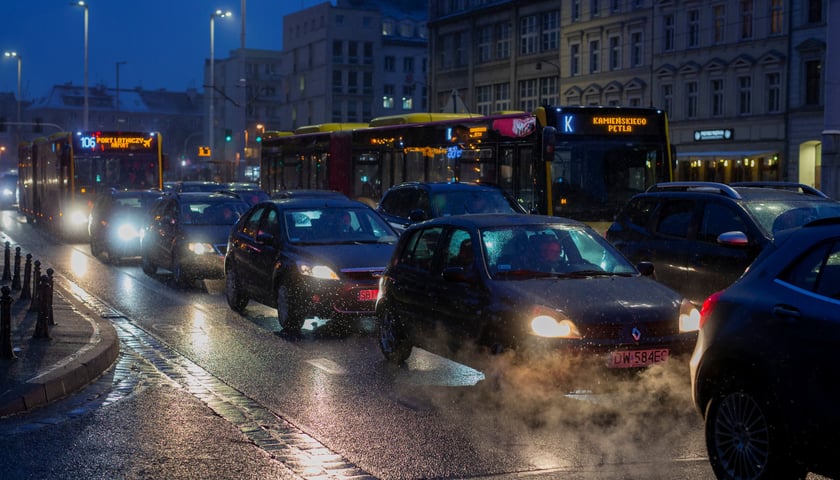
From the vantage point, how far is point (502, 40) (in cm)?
7625

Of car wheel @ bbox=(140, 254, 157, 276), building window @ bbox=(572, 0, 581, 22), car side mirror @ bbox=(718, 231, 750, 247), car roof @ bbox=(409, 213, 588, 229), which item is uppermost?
building window @ bbox=(572, 0, 581, 22)

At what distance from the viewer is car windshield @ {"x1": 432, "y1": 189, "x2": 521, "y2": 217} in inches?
757

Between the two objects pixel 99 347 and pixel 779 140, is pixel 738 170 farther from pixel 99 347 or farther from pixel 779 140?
pixel 99 347

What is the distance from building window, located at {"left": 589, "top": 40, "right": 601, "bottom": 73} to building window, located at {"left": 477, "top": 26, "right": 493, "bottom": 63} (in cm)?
1148

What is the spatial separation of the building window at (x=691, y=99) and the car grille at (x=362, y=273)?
47.3 m

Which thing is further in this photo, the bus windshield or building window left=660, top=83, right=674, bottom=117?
building window left=660, top=83, right=674, bottom=117

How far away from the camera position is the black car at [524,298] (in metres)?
9.15

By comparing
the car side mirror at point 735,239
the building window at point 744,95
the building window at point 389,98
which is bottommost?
the car side mirror at point 735,239

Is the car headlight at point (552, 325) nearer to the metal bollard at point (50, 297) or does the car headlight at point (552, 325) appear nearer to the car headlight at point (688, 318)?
the car headlight at point (688, 318)

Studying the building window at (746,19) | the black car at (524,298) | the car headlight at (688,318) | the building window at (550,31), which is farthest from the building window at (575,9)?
the car headlight at (688,318)

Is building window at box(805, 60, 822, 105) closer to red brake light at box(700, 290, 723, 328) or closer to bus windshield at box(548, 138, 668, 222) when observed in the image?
bus windshield at box(548, 138, 668, 222)

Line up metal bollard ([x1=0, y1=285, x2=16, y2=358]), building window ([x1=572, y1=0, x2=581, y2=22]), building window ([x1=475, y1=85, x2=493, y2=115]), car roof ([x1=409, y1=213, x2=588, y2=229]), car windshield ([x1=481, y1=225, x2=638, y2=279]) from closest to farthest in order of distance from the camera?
1. car windshield ([x1=481, y1=225, x2=638, y2=279])
2. car roof ([x1=409, y1=213, x2=588, y2=229])
3. metal bollard ([x1=0, y1=285, x2=16, y2=358])
4. building window ([x1=572, y1=0, x2=581, y2=22])
5. building window ([x1=475, y1=85, x2=493, y2=115])

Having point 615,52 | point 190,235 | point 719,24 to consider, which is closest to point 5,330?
point 190,235

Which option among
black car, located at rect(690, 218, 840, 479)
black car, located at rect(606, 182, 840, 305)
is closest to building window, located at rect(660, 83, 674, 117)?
black car, located at rect(606, 182, 840, 305)
